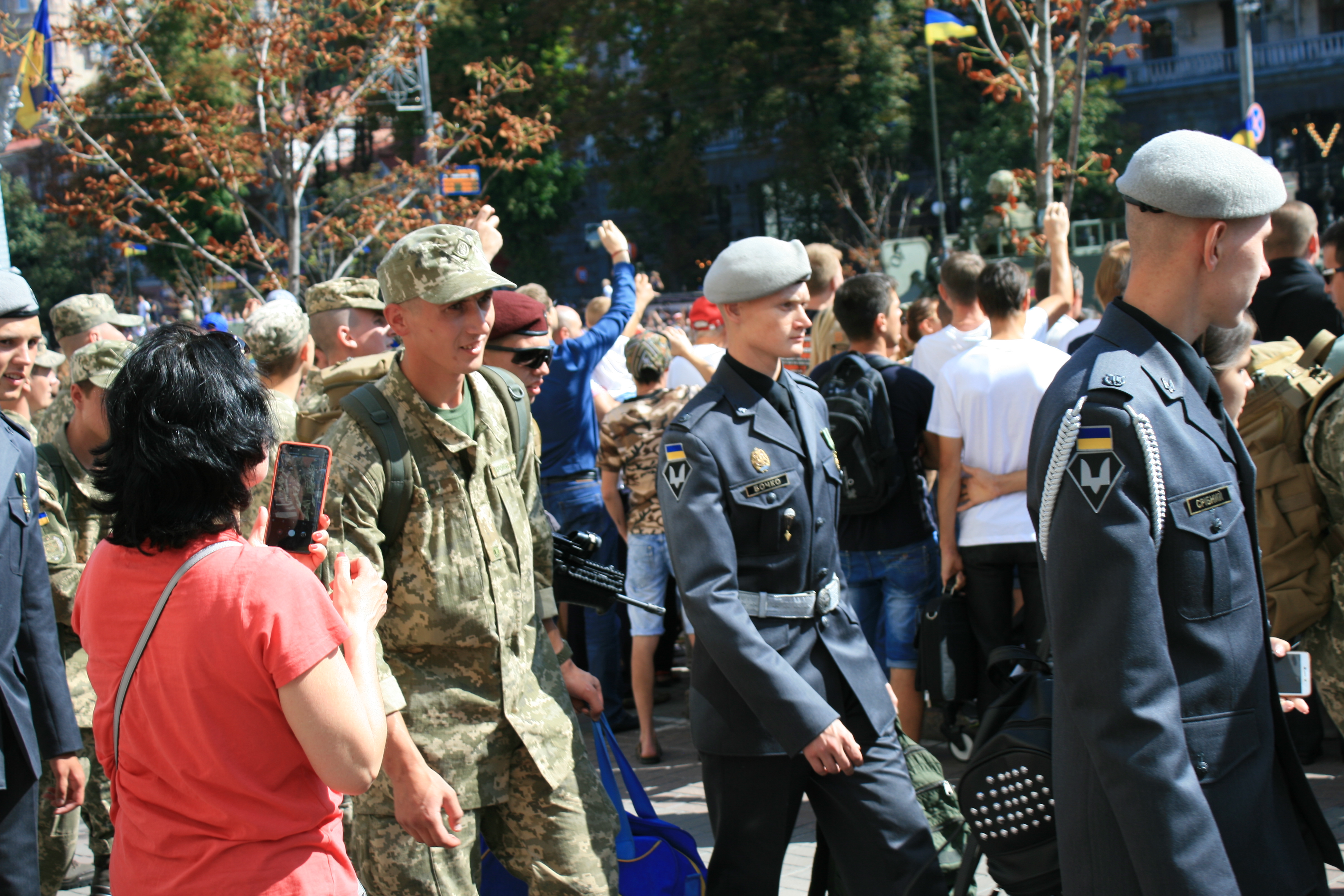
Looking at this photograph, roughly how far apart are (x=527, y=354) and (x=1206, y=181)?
2.92 m

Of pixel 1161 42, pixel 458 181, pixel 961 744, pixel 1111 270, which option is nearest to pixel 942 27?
pixel 458 181

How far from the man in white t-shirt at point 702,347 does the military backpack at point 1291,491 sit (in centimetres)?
308

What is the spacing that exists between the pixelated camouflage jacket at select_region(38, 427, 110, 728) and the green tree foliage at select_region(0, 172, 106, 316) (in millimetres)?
41744

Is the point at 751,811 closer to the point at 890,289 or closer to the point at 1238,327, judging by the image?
the point at 1238,327

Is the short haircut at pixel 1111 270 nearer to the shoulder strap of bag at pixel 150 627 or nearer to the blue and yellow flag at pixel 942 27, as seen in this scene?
the shoulder strap of bag at pixel 150 627

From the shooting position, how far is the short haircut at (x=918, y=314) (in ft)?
26.5

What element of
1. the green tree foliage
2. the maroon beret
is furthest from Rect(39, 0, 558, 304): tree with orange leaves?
the green tree foliage

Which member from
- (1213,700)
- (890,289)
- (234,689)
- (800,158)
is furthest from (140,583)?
(800,158)

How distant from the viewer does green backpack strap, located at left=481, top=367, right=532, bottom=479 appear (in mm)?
3588

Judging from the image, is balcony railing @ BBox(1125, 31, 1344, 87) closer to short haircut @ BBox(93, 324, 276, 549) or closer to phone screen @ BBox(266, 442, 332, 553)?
phone screen @ BBox(266, 442, 332, 553)

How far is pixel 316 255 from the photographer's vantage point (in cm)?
1395

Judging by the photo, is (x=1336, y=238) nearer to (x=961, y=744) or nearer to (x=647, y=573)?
(x=961, y=744)

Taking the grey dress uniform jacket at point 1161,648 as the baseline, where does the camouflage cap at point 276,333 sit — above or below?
above

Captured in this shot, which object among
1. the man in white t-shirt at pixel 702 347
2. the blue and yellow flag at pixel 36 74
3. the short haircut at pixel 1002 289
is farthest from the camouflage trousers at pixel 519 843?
the blue and yellow flag at pixel 36 74
